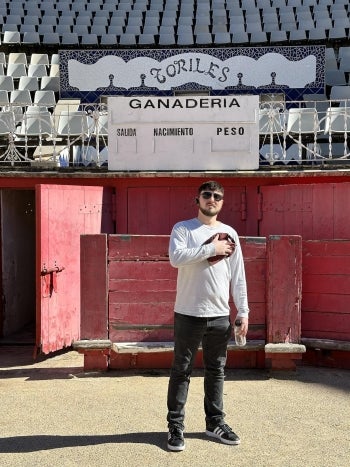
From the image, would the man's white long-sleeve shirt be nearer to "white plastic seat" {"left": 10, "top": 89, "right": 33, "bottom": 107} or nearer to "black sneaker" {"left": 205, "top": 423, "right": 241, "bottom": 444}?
"black sneaker" {"left": 205, "top": 423, "right": 241, "bottom": 444}

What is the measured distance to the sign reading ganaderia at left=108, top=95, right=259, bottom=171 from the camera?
6.99 meters

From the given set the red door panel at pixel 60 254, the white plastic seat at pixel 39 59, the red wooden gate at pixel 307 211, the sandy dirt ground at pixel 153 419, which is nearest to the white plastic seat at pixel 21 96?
the white plastic seat at pixel 39 59

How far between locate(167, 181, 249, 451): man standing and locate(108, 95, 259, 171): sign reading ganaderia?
10.8 feet

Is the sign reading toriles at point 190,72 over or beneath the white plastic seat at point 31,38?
beneath

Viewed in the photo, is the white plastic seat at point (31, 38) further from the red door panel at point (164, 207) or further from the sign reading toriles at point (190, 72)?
the red door panel at point (164, 207)

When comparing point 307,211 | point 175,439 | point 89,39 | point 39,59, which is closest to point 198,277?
point 175,439

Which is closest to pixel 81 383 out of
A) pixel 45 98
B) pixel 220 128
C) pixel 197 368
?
pixel 197 368

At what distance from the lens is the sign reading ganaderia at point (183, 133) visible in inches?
275

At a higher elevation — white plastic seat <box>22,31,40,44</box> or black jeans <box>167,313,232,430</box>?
white plastic seat <box>22,31,40,44</box>

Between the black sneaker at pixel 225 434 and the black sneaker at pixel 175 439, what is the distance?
242 mm

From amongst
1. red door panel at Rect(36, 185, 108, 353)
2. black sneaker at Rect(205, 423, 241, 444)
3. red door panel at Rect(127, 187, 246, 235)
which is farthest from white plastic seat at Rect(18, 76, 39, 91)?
black sneaker at Rect(205, 423, 241, 444)

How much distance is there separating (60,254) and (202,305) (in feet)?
9.24

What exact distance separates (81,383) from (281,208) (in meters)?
2.82

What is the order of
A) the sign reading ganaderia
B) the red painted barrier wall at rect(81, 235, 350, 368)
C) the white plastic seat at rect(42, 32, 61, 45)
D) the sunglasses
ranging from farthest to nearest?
the white plastic seat at rect(42, 32, 61, 45)
the sign reading ganaderia
the red painted barrier wall at rect(81, 235, 350, 368)
the sunglasses
